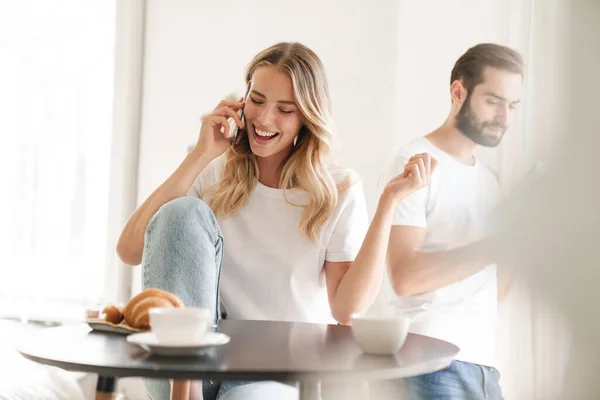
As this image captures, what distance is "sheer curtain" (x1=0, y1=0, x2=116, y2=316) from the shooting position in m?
2.79

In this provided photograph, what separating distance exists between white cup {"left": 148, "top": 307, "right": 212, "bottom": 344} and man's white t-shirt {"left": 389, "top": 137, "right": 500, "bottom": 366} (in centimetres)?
62

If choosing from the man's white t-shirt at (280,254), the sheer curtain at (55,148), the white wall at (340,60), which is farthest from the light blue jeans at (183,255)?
the sheer curtain at (55,148)

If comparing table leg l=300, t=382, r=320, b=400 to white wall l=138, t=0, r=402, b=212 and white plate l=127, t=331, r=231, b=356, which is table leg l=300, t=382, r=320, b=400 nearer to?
white plate l=127, t=331, r=231, b=356

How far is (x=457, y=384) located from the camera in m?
1.19

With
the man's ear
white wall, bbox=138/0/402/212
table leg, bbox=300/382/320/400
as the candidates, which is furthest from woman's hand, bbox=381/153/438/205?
white wall, bbox=138/0/402/212

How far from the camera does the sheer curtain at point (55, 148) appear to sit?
9.16 feet

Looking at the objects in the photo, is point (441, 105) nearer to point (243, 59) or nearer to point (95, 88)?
point (243, 59)

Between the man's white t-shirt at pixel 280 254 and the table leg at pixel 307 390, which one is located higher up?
the man's white t-shirt at pixel 280 254

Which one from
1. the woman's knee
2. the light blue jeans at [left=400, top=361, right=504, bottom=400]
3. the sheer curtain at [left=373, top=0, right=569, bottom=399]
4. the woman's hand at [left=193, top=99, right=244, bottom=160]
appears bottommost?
the light blue jeans at [left=400, top=361, right=504, bottom=400]

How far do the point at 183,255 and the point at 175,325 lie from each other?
0.32 metres

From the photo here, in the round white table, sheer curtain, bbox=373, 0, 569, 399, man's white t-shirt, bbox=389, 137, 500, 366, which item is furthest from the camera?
man's white t-shirt, bbox=389, 137, 500, 366

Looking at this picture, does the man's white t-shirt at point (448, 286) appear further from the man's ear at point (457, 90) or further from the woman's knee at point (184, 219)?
the woman's knee at point (184, 219)

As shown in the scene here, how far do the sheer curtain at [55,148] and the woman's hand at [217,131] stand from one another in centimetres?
151

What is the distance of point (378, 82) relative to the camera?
2.37 m
